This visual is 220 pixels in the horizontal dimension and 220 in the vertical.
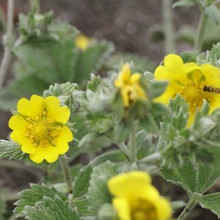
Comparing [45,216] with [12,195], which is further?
[12,195]

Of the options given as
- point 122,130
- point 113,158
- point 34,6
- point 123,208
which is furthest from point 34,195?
point 34,6

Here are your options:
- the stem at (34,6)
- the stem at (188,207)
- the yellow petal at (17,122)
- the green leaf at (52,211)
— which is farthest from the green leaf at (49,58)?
the stem at (188,207)

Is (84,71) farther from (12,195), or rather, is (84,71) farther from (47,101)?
(47,101)

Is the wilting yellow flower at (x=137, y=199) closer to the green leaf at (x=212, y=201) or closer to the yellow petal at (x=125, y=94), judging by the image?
the yellow petal at (x=125, y=94)

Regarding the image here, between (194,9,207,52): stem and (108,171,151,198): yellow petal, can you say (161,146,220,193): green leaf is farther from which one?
(194,9,207,52): stem

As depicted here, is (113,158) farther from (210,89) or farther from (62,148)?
(210,89)

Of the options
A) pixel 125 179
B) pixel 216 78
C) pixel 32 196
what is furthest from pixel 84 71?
pixel 125 179
